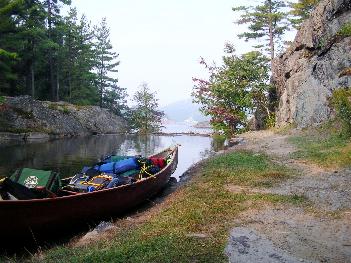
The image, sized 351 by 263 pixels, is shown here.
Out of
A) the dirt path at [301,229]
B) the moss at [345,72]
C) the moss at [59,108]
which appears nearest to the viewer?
the dirt path at [301,229]

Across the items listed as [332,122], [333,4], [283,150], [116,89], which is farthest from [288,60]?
[116,89]

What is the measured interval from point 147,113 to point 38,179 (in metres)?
50.0

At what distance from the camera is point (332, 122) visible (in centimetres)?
2062

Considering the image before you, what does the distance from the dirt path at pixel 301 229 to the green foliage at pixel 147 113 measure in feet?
162

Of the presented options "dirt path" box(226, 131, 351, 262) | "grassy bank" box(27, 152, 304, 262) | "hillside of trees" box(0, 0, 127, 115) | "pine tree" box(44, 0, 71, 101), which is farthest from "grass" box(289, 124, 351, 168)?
"pine tree" box(44, 0, 71, 101)

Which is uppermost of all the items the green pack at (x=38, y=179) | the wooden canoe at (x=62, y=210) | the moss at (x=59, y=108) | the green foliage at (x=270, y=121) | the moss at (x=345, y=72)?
the moss at (x=345, y=72)

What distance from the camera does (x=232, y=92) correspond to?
3123 centimetres

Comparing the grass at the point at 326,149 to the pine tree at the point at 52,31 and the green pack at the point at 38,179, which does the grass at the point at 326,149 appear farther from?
the pine tree at the point at 52,31

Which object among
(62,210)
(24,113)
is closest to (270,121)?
(24,113)

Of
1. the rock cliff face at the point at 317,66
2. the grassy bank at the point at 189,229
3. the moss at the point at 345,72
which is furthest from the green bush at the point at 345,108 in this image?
the rock cliff face at the point at 317,66

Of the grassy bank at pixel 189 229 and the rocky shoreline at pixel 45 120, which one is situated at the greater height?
the rocky shoreline at pixel 45 120

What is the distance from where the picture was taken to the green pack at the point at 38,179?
997 centimetres

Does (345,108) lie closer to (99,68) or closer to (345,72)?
(345,72)

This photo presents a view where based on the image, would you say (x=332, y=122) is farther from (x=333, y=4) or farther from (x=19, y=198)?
(x=19, y=198)
